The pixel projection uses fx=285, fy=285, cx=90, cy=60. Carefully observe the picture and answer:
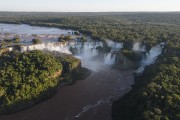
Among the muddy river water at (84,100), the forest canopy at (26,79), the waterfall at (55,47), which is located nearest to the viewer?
the muddy river water at (84,100)

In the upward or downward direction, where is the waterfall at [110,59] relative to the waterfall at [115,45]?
downward

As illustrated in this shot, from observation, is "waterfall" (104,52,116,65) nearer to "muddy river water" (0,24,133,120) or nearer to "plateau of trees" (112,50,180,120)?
"muddy river water" (0,24,133,120)

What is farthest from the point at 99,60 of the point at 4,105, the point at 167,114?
the point at 167,114

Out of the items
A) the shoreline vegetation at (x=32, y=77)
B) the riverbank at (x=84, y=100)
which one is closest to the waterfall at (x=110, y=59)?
the riverbank at (x=84, y=100)

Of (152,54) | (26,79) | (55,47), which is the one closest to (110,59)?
(152,54)

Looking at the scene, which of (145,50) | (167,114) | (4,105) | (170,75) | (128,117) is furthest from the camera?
(145,50)

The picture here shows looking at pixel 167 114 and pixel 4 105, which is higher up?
pixel 167 114

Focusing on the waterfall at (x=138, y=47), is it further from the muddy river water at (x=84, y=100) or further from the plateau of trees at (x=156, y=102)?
the plateau of trees at (x=156, y=102)

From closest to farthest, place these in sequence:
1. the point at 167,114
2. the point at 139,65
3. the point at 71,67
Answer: the point at 167,114 → the point at 71,67 → the point at 139,65

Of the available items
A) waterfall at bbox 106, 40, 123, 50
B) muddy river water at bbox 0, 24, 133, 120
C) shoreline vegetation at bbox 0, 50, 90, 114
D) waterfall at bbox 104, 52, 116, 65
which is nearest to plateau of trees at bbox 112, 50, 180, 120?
muddy river water at bbox 0, 24, 133, 120

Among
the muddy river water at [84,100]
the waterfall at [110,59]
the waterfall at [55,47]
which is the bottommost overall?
the muddy river water at [84,100]

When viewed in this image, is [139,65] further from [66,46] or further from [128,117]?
[128,117]
